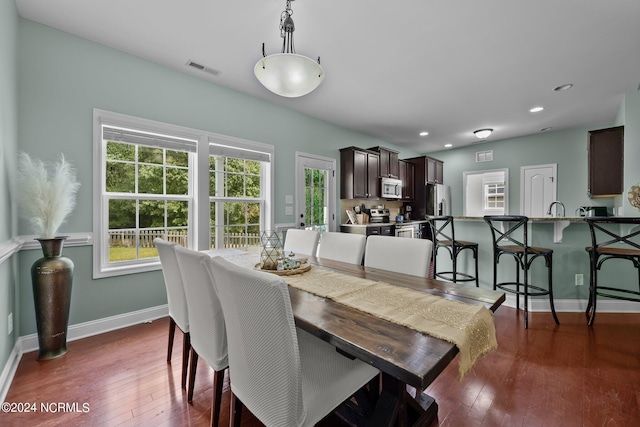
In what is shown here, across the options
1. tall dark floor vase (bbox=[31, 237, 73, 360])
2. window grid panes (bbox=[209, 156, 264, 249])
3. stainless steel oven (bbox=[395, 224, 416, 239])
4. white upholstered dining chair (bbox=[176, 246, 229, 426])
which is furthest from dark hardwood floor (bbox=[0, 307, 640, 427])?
stainless steel oven (bbox=[395, 224, 416, 239])

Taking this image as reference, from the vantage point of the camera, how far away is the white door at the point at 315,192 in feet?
13.8

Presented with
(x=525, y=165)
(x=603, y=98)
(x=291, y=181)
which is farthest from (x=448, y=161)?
(x=291, y=181)

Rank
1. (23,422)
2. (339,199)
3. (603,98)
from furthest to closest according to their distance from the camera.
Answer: (339,199) < (603,98) < (23,422)

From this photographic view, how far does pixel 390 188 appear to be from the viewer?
5594mm

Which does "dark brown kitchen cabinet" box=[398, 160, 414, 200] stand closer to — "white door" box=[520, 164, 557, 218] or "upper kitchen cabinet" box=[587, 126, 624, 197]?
"white door" box=[520, 164, 557, 218]

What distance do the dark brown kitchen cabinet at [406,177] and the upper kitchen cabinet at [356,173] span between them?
124cm

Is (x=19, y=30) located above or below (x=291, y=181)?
above

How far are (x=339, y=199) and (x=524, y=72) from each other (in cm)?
301

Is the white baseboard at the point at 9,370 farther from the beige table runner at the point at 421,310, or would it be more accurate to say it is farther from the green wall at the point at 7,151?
the beige table runner at the point at 421,310

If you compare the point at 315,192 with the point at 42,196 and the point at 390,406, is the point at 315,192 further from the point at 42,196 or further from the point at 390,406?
the point at 390,406

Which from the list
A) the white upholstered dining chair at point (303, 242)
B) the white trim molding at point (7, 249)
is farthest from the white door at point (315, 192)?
the white trim molding at point (7, 249)

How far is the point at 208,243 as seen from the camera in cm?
327

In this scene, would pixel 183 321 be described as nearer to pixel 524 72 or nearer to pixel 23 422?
pixel 23 422

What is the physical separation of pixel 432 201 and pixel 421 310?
5.42 metres
